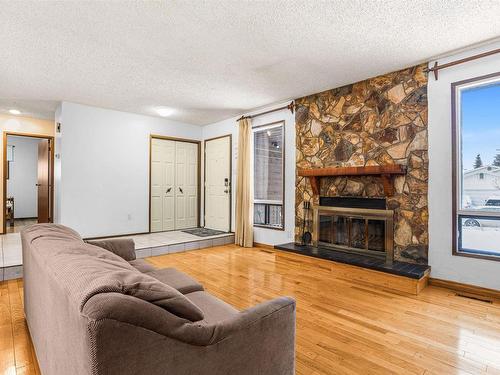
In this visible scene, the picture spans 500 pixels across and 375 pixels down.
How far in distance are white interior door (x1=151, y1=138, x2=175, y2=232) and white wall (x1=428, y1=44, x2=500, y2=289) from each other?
193 inches

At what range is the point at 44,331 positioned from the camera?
140cm

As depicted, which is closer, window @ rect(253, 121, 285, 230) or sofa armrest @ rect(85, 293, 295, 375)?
sofa armrest @ rect(85, 293, 295, 375)

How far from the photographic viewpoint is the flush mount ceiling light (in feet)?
17.7

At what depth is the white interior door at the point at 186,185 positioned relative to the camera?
253 inches

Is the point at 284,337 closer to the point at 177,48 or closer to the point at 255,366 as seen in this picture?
the point at 255,366

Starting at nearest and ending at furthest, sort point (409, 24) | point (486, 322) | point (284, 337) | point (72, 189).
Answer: point (284, 337) → point (486, 322) → point (409, 24) → point (72, 189)

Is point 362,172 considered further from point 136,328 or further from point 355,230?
point 136,328

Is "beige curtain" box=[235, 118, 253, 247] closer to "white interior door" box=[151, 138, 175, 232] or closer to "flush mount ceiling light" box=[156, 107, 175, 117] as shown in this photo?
"flush mount ceiling light" box=[156, 107, 175, 117]

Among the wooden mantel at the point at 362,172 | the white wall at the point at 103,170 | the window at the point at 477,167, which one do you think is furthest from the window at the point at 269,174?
the window at the point at 477,167

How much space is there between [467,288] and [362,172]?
1.67 meters

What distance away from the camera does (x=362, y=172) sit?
3.61m

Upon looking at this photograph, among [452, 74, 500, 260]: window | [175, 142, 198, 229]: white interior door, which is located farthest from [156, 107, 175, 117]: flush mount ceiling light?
[452, 74, 500, 260]: window

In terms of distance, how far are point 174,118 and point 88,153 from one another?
1.85 metres

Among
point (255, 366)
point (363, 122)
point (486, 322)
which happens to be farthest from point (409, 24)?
point (255, 366)
